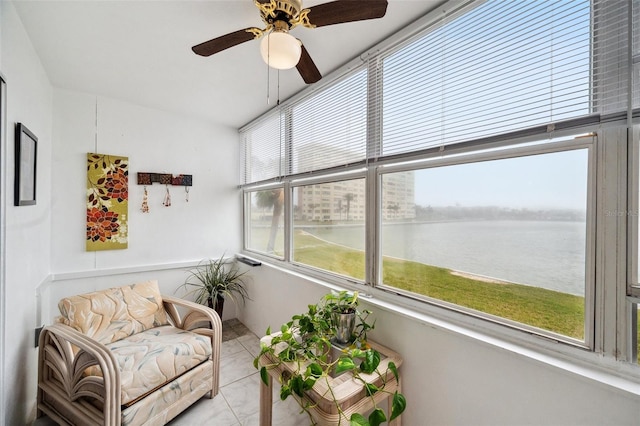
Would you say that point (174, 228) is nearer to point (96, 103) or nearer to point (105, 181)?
point (105, 181)

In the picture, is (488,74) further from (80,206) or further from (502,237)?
(80,206)

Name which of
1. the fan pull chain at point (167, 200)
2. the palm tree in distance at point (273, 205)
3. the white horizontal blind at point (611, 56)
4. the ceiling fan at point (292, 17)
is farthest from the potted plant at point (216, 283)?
the white horizontal blind at point (611, 56)

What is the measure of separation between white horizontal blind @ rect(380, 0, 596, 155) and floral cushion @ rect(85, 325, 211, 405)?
1914 millimetres

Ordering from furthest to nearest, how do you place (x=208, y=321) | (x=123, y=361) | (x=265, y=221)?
(x=265, y=221), (x=208, y=321), (x=123, y=361)

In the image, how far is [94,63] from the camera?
1.91 m

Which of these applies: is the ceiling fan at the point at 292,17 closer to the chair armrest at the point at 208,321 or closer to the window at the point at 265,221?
the window at the point at 265,221

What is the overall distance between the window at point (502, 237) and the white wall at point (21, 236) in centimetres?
218

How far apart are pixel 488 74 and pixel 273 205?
7.19 ft

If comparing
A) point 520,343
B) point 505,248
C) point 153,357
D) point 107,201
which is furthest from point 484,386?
point 107,201

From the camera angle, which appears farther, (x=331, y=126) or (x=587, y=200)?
(x=331, y=126)

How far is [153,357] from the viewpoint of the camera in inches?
63.7

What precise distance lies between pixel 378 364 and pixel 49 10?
2.59 metres

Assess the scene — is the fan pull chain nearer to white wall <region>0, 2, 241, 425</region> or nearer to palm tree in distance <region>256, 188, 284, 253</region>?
white wall <region>0, 2, 241, 425</region>

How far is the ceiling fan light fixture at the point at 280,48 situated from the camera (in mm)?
1080
